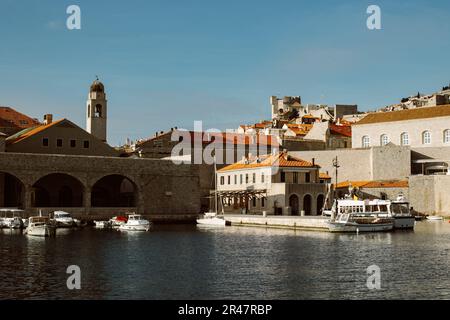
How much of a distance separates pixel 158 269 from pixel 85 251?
7213 mm

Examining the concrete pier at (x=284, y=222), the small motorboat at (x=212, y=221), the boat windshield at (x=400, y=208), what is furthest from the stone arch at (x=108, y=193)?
the boat windshield at (x=400, y=208)

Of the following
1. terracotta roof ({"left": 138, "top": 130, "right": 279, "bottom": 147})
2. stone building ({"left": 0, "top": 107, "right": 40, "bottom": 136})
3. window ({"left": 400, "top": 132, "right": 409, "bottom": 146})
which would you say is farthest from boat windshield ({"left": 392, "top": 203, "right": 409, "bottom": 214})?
stone building ({"left": 0, "top": 107, "right": 40, "bottom": 136})

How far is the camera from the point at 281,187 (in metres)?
54.5

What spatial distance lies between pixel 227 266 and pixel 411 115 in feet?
162

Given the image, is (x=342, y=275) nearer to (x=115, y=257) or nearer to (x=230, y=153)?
(x=115, y=257)

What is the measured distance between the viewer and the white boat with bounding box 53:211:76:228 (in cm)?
4866

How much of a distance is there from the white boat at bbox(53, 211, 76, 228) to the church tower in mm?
15333

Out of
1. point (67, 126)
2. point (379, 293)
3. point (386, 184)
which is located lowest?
point (379, 293)

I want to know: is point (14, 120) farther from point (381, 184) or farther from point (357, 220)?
point (357, 220)

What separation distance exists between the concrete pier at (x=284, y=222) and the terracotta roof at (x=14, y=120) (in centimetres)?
3255

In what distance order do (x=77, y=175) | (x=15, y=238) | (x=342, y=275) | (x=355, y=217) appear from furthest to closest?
(x=77, y=175), (x=355, y=217), (x=15, y=238), (x=342, y=275)

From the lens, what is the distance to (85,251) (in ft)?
102

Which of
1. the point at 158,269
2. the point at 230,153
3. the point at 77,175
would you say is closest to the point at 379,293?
the point at 158,269

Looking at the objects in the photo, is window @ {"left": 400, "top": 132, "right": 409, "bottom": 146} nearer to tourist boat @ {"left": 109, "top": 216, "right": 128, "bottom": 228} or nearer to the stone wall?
the stone wall
